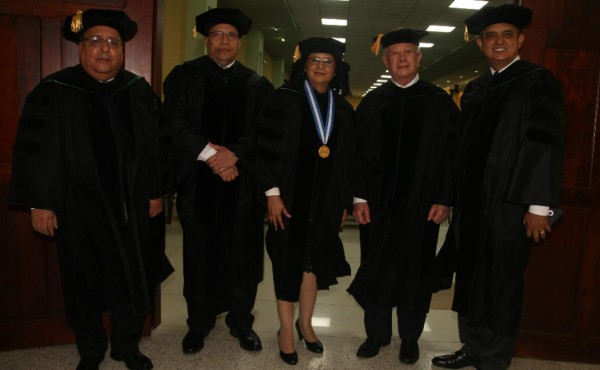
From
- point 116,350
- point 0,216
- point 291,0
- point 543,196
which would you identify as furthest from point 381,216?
point 291,0

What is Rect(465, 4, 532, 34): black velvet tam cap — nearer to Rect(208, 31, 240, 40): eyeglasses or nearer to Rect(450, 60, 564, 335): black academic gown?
Rect(450, 60, 564, 335): black academic gown

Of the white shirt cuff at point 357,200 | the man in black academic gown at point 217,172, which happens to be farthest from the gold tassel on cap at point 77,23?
the white shirt cuff at point 357,200

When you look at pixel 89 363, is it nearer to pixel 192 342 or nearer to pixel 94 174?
pixel 192 342

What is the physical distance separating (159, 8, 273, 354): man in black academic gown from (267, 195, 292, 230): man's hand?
24cm

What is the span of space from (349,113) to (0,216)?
6.75 feet

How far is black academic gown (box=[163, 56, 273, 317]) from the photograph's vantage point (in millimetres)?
2627

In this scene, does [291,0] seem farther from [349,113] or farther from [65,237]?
[65,237]

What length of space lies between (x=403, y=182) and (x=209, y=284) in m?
1.28

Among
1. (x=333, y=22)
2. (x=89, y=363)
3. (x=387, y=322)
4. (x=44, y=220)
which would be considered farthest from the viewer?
(x=333, y=22)

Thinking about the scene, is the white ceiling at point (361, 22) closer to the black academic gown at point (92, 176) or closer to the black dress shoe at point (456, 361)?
the black academic gown at point (92, 176)

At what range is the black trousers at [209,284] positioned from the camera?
107 inches

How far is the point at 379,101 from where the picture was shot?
2.66 metres

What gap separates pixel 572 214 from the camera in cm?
273

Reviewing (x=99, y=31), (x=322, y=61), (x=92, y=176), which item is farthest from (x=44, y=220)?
(x=322, y=61)
